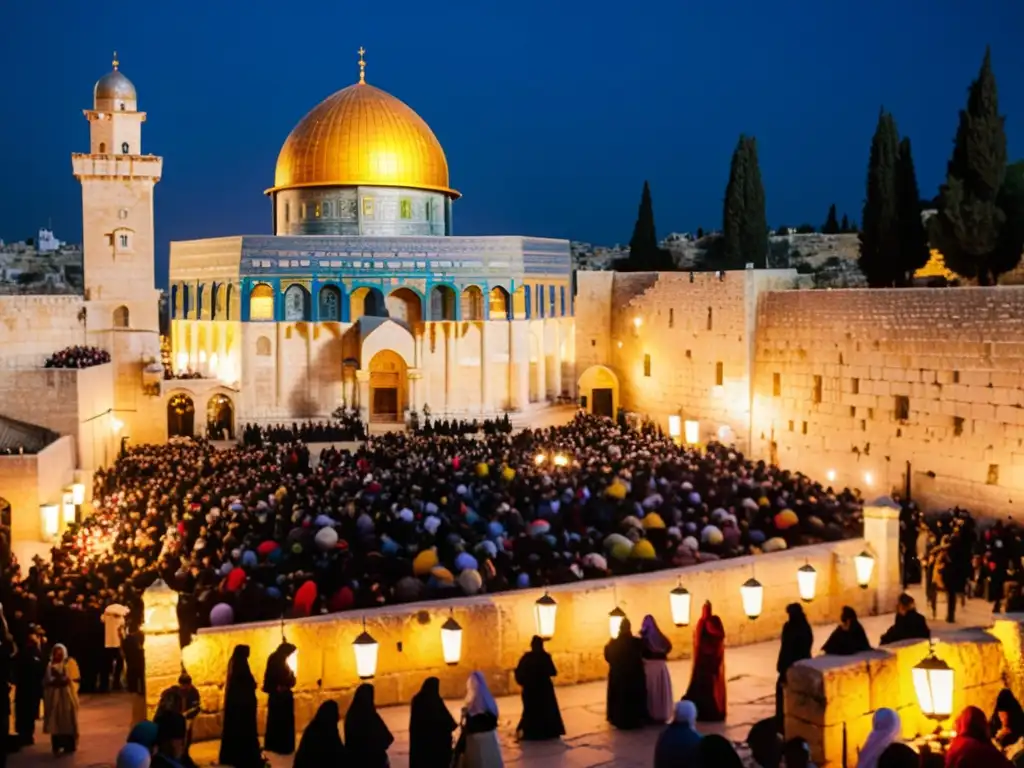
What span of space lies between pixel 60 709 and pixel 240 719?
1.50 meters

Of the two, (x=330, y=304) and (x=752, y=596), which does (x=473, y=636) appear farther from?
(x=330, y=304)

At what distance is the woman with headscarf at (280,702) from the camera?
8.48 metres

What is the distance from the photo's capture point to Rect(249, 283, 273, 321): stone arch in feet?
101

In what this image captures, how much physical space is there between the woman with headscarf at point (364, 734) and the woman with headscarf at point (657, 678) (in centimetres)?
251

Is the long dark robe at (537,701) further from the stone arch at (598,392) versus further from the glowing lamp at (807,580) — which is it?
the stone arch at (598,392)

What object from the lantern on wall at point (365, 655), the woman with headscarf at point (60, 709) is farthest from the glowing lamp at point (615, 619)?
the woman with headscarf at point (60, 709)

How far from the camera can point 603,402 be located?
104 ft

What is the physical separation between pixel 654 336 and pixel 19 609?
19136mm

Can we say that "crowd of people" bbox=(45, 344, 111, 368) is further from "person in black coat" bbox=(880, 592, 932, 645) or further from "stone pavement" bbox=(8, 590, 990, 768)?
"person in black coat" bbox=(880, 592, 932, 645)

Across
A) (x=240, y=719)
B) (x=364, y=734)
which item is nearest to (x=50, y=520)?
(x=240, y=719)

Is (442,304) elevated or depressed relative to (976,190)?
depressed

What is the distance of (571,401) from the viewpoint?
33062 mm

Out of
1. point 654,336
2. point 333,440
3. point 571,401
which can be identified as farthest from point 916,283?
point 333,440

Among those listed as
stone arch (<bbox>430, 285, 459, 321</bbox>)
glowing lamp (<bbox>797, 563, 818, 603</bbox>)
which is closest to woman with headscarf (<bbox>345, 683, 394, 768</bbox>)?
glowing lamp (<bbox>797, 563, 818, 603</bbox>)
